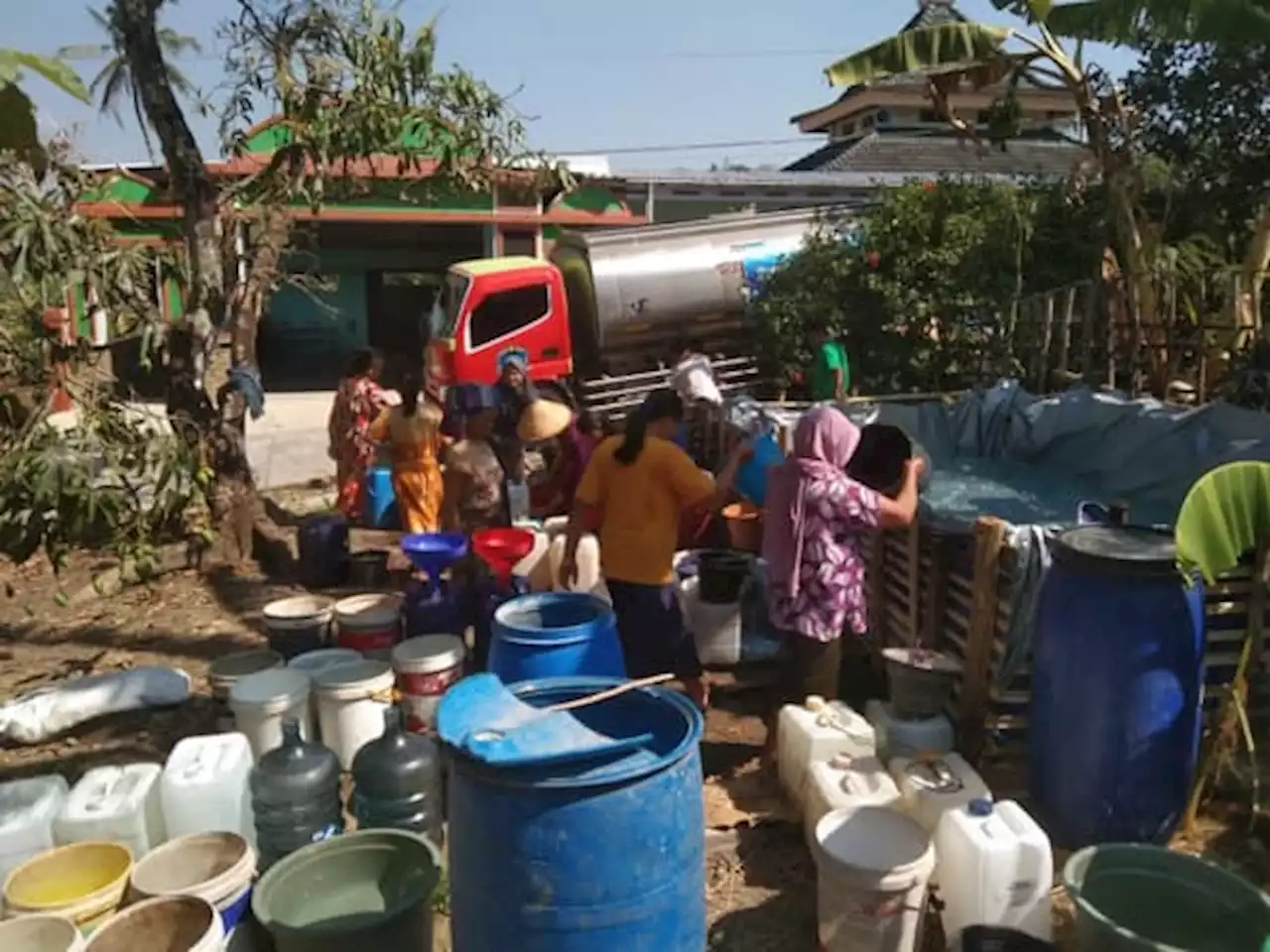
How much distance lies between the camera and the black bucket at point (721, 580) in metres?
5.41

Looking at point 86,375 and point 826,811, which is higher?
point 86,375

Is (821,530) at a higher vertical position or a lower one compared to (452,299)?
lower

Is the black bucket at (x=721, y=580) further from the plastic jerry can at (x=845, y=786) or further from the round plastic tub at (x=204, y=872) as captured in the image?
the round plastic tub at (x=204, y=872)

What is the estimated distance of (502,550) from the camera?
5.24 metres

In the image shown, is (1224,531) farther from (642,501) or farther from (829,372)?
(829,372)

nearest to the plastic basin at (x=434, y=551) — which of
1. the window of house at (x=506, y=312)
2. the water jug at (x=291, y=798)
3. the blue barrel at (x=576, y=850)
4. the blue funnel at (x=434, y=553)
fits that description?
the blue funnel at (x=434, y=553)

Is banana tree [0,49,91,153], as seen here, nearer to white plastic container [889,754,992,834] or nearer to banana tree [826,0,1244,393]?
white plastic container [889,754,992,834]

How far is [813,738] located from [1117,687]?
1.03 meters

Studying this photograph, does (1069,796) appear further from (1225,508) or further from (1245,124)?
(1245,124)

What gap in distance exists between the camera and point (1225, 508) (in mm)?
3152

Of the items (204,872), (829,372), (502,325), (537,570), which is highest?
(502,325)

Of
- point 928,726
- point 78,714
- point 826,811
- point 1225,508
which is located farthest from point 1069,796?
point 78,714

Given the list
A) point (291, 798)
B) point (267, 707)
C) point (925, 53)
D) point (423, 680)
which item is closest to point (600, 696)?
point (291, 798)

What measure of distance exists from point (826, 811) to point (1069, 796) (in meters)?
0.84
